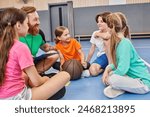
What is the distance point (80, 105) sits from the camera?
1016mm

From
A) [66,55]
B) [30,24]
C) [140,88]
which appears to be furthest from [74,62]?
[140,88]

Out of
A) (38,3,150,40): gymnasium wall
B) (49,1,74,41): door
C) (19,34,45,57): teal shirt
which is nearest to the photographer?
(19,34,45,57): teal shirt

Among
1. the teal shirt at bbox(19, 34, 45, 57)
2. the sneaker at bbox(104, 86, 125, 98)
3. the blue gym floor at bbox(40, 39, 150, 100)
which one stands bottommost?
the blue gym floor at bbox(40, 39, 150, 100)

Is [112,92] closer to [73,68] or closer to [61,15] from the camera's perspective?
[73,68]

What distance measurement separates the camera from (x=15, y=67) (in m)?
1.70

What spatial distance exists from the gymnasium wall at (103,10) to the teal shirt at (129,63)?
23.7ft

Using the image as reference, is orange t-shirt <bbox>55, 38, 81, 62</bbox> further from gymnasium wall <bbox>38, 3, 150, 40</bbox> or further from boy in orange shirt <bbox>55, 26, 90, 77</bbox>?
gymnasium wall <bbox>38, 3, 150, 40</bbox>

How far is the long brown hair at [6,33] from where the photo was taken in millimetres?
1651

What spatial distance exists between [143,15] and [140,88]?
24.4 feet

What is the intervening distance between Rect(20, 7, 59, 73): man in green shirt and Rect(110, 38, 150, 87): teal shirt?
3.90ft

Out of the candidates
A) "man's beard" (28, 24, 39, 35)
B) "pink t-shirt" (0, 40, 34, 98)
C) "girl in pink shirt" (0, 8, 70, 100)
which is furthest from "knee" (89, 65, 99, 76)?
"pink t-shirt" (0, 40, 34, 98)

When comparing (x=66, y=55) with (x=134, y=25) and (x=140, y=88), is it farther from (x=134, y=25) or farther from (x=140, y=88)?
(x=134, y=25)

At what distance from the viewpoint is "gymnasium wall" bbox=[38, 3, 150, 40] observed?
30.3ft

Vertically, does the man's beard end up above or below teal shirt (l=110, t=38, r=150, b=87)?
above
